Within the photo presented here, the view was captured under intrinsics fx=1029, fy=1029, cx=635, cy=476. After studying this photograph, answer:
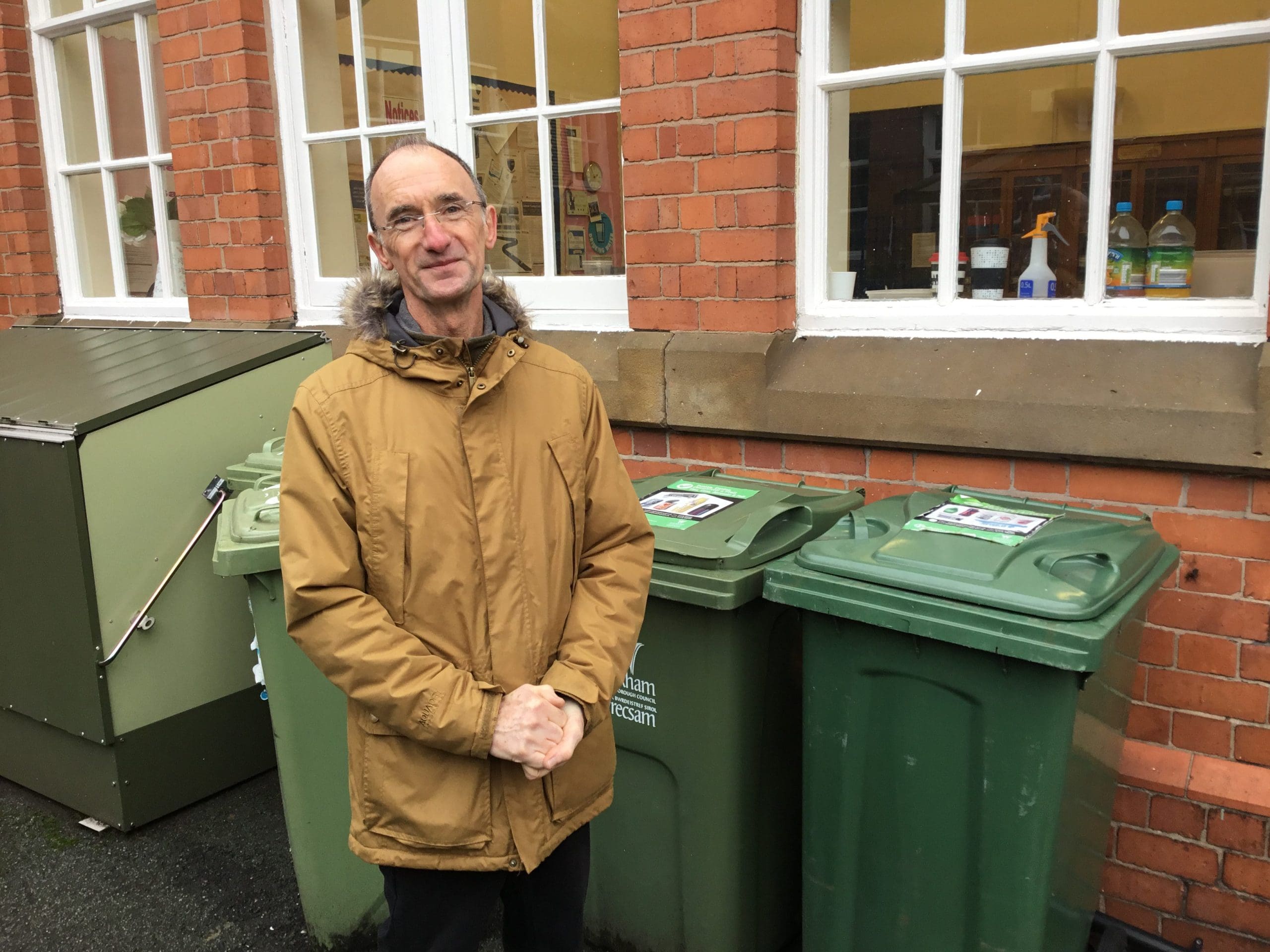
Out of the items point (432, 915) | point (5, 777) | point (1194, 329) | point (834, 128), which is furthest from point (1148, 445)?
point (5, 777)

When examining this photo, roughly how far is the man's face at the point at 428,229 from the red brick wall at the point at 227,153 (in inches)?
121

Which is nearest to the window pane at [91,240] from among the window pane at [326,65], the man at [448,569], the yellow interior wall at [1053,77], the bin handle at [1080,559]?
the window pane at [326,65]

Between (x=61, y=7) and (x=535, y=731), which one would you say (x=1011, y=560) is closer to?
(x=535, y=731)

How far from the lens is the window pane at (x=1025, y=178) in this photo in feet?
9.65

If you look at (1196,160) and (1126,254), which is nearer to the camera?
(1196,160)

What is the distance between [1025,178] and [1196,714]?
1581 millimetres

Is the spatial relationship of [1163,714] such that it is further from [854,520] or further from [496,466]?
[496,466]

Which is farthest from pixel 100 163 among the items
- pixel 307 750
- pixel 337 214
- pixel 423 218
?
pixel 423 218

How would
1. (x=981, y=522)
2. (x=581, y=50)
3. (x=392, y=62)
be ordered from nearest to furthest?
(x=981, y=522), (x=581, y=50), (x=392, y=62)

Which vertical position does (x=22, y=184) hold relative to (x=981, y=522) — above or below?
above

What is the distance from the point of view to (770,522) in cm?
255

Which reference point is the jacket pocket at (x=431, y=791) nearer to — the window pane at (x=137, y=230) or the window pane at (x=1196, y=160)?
the window pane at (x=1196, y=160)

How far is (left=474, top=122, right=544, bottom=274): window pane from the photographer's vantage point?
13.1ft

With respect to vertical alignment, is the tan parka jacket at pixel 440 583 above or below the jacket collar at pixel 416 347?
below
